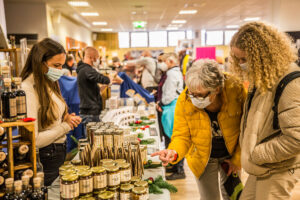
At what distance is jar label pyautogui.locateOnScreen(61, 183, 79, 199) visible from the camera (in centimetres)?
125

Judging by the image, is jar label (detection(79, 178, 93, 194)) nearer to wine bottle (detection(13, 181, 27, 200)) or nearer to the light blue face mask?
wine bottle (detection(13, 181, 27, 200))

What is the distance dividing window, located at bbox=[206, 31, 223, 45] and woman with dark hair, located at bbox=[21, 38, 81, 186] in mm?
18276

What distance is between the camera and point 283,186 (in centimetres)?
147

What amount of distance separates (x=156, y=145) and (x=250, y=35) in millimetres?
1418

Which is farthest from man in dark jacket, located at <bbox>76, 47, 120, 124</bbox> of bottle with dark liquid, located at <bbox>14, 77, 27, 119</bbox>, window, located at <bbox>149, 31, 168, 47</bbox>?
window, located at <bbox>149, 31, 168, 47</bbox>

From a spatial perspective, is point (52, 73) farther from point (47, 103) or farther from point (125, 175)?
point (125, 175)

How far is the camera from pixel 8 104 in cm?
138

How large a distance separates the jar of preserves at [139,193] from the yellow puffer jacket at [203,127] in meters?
0.62

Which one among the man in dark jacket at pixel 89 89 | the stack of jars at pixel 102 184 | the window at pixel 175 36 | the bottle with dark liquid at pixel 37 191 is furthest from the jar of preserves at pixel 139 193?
the window at pixel 175 36

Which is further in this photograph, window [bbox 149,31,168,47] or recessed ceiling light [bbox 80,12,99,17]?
window [bbox 149,31,168,47]

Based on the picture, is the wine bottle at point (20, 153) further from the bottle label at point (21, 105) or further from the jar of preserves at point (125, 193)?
the jar of preserves at point (125, 193)

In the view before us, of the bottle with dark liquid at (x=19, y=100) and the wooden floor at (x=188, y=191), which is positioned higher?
the bottle with dark liquid at (x=19, y=100)

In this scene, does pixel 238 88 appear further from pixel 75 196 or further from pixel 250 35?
pixel 75 196

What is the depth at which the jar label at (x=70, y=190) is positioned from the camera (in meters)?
1.25
